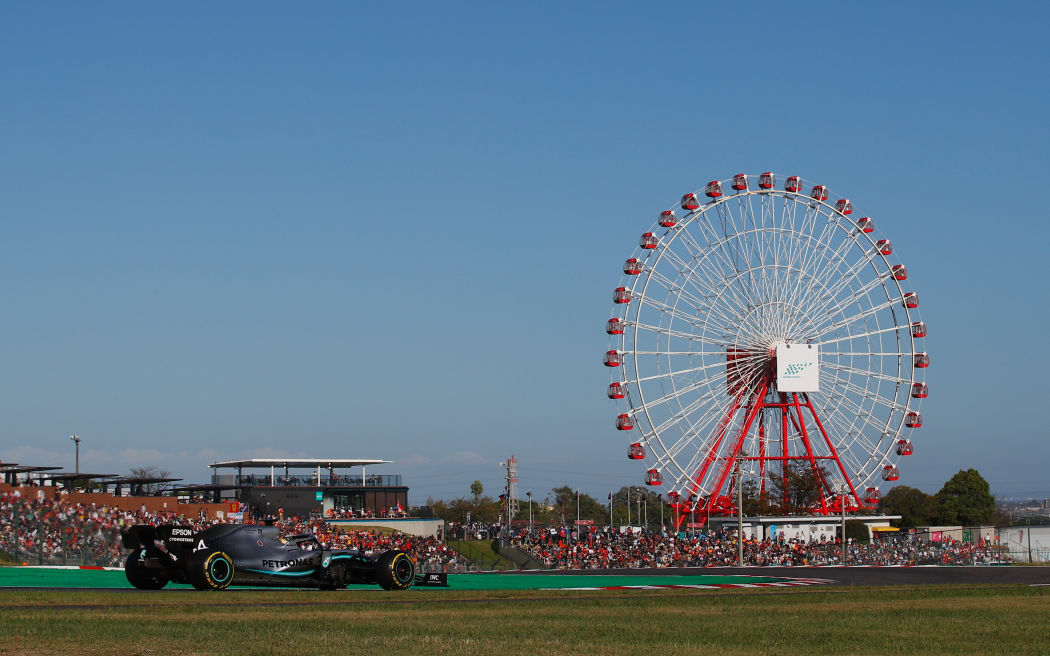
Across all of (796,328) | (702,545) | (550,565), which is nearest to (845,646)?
(550,565)

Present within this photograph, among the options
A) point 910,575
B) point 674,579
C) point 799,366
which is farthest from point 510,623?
point 799,366

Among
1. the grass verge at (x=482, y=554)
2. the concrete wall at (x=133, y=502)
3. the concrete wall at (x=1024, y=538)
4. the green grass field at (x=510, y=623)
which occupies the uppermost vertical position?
the concrete wall at (x=133, y=502)

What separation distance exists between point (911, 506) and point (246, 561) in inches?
4896

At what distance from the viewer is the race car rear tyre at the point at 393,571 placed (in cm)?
2909

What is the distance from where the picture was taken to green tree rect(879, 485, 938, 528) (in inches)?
5300

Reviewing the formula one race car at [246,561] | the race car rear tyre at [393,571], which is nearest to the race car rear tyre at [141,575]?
the formula one race car at [246,561]

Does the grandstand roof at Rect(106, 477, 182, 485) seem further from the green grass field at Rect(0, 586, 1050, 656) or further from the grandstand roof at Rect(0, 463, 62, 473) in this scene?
the green grass field at Rect(0, 586, 1050, 656)

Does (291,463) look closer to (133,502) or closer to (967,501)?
(133,502)

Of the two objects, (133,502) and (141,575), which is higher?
(133,502)

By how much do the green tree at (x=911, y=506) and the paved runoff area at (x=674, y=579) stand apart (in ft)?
304

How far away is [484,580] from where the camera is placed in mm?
40562

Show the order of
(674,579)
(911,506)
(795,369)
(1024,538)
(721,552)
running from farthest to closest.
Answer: (911,506), (1024,538), (795,369), (721,552), (674,579)

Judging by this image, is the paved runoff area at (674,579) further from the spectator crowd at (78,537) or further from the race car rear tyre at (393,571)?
the spectator crowd at (78,537)

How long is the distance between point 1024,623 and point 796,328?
56.3m
